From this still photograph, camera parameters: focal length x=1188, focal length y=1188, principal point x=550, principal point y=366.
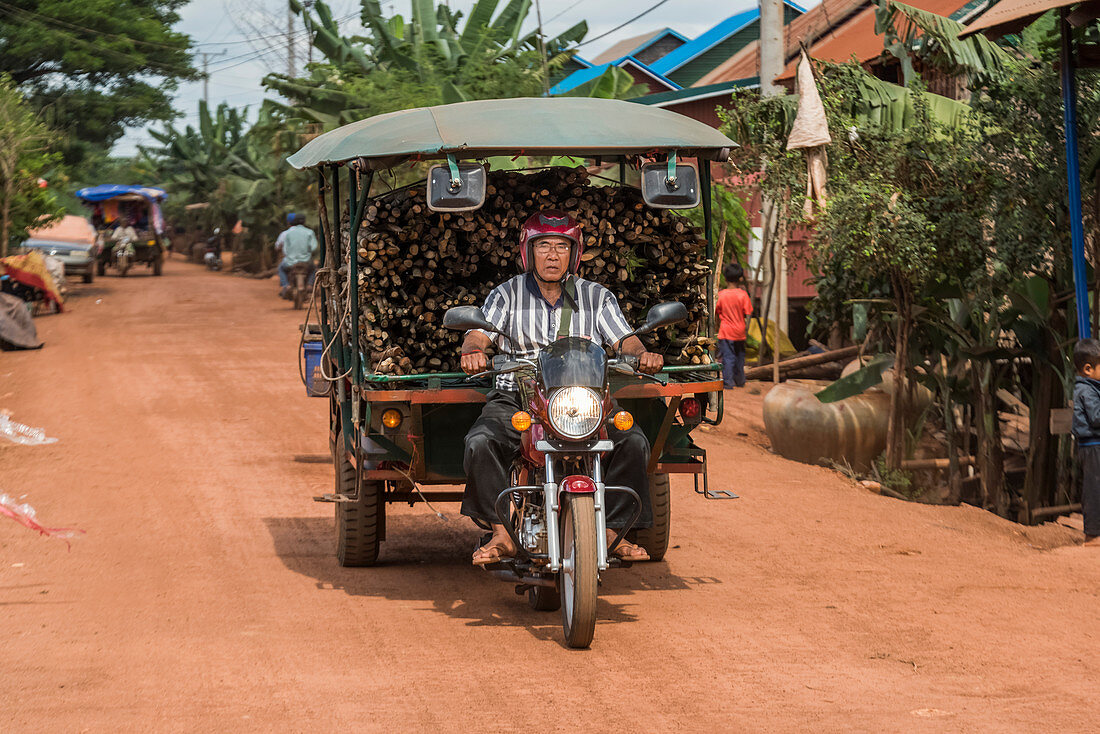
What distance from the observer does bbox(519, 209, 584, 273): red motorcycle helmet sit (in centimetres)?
592

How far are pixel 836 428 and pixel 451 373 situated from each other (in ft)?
19.3

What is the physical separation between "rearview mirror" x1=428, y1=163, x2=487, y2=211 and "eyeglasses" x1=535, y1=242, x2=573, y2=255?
390 millimetres

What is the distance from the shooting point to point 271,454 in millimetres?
10727

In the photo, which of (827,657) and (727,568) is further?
(727,568)

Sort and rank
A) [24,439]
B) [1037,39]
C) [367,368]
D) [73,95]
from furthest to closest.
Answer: [73,95] → [24,439] → [1037,39] → [367,368]

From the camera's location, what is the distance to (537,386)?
5305 millimetres

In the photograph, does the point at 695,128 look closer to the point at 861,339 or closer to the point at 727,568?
the point at 727,568

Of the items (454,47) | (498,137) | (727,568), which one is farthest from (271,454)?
(454,47)

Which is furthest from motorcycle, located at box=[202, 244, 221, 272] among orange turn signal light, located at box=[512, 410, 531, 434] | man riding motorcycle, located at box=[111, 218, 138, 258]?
orange turn signal light, located at box=[512, 410, 531, 434]

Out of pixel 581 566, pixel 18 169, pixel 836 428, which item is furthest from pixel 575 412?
pixel 18 169

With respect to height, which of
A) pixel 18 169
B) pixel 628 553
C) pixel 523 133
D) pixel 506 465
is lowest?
pixel 628 553

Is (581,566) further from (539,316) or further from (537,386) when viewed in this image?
(539,316)

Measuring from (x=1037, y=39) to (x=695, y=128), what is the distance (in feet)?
19.6

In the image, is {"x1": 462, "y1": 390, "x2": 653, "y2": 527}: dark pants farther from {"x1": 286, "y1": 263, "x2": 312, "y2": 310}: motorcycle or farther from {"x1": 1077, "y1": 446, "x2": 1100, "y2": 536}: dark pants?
{"x1": 286, "y1": 263, "x2": 312, "y2": 310}: motorcycle
